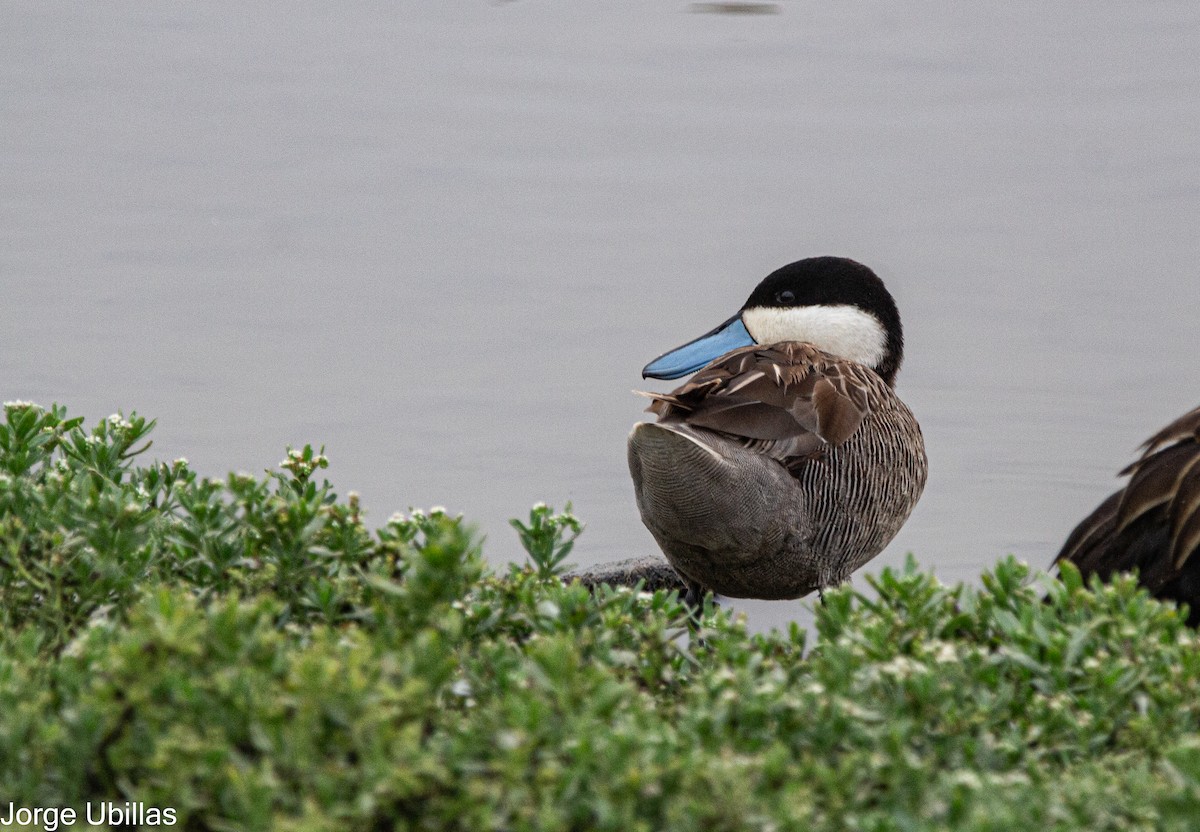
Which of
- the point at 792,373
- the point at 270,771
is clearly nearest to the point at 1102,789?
the point at 270,771

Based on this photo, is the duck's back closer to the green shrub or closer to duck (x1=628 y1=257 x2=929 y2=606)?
duck (x1=628 y1=257 x2=929 y2=606)

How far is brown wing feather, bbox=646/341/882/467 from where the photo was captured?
18.1 ft

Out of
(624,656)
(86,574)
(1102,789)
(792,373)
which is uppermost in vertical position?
(792,373)

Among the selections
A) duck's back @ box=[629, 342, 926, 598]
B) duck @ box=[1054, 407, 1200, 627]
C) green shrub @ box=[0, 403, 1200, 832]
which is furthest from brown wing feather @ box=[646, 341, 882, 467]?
green shrub @ box=[0, 403, 1200, 832]

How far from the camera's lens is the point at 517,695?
7.55ft

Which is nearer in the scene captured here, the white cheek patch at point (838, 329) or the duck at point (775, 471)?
the duck at point (775, 471)

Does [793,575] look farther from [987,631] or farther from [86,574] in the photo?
[86,574]

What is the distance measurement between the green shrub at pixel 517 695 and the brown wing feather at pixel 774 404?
2.40 meters

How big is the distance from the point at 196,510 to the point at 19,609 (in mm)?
388

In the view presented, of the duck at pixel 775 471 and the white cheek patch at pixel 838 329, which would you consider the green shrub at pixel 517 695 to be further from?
the white cheek patch at pixel 838 329

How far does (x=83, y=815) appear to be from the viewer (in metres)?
2.28

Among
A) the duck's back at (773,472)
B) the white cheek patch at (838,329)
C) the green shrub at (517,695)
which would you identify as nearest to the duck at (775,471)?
the duck's back at (773,472)

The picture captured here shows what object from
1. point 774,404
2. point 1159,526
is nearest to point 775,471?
point 774,404

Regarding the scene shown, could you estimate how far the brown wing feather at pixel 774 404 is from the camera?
5.53 meters
